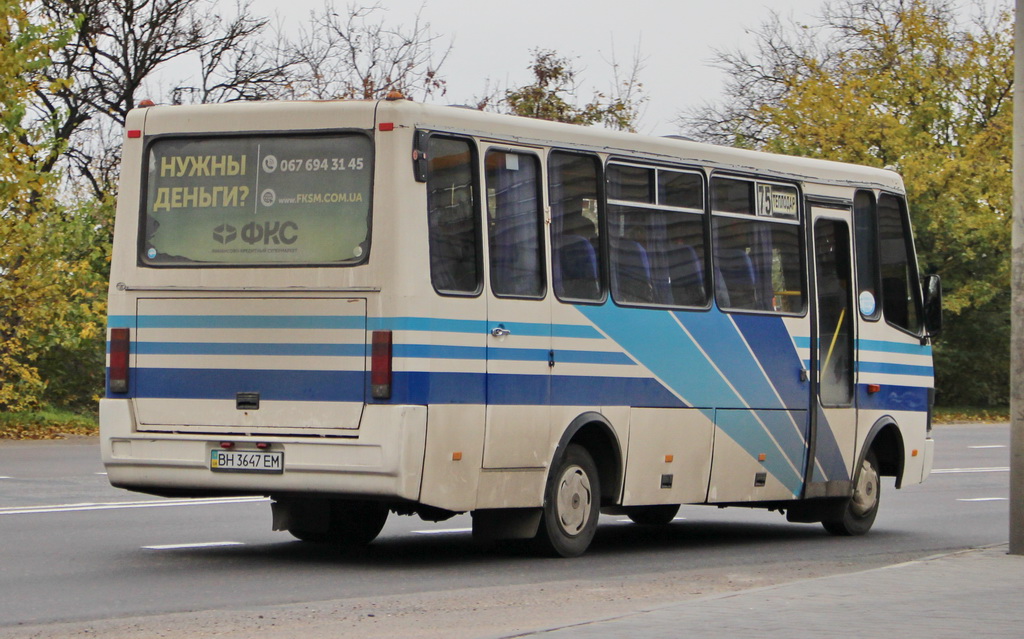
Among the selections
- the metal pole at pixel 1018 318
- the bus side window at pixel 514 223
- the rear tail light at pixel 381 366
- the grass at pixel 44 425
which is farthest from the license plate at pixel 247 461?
the grass at pixel 44 425

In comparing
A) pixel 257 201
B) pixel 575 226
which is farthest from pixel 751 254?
pixel 257 201

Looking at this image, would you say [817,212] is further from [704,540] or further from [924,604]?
[924,604]

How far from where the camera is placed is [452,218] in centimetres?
1114

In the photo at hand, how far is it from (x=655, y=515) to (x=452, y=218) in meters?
4.81

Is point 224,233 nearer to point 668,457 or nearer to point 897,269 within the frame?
point 668,457

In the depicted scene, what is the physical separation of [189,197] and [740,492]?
491 centimetres

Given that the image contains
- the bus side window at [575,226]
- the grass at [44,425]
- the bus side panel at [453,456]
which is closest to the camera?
the bus side panel at [453,456]

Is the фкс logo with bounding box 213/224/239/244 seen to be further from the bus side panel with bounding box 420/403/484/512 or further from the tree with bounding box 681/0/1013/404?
the tree with bounding box 681/0/1013/404

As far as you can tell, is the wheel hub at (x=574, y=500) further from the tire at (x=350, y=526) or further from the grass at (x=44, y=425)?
the grass at (x=44, y=425)

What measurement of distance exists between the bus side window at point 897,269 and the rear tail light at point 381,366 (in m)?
6.03

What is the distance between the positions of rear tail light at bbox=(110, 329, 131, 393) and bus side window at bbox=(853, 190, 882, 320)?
6515 mm

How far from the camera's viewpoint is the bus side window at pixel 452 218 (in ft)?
36.1

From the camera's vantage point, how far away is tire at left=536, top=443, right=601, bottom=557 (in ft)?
38.8

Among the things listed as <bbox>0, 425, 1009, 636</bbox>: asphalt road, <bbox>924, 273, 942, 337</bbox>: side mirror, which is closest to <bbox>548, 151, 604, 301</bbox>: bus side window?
<bbox>0, 425, 1009, 636</bbox>: asphalt road
